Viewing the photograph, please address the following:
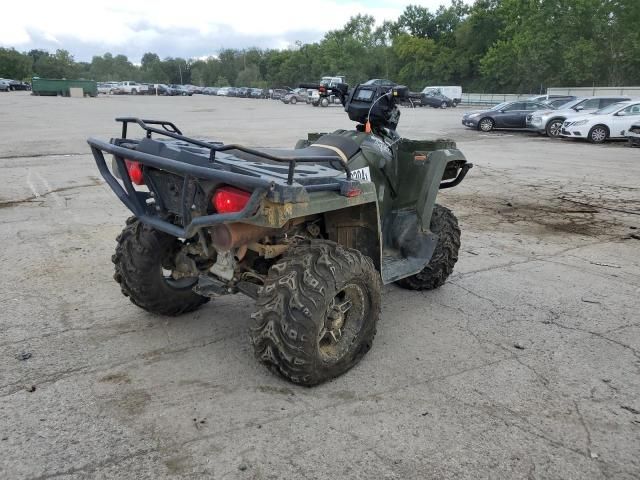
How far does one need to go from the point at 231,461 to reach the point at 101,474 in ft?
1.95

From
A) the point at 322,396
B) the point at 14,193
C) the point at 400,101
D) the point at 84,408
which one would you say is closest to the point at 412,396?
the point at 322,396

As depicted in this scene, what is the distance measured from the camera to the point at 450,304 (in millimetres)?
4840

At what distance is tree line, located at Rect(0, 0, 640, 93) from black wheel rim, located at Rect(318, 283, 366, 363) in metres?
55.2

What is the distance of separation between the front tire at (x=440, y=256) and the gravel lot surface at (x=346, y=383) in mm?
120

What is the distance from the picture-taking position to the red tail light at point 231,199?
9.71ft

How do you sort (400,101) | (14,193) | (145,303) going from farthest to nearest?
(14,193), (400,101), (145,303)

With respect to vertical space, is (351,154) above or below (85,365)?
above

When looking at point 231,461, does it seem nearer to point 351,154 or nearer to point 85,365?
point 85,365

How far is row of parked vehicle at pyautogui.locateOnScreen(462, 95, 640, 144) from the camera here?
63.2 ft

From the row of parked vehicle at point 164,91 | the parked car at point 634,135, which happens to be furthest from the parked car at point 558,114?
the row of parked vehicle at point 164,91

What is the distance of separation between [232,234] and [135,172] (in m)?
0.94

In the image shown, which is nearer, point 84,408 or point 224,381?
point 84,408

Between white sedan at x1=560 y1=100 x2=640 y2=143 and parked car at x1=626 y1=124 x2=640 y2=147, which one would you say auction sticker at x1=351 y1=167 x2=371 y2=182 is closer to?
parked car at x1=626 y1=124 x2=640 y2=147

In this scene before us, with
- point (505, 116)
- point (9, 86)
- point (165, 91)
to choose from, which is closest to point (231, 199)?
point (505, 116)
